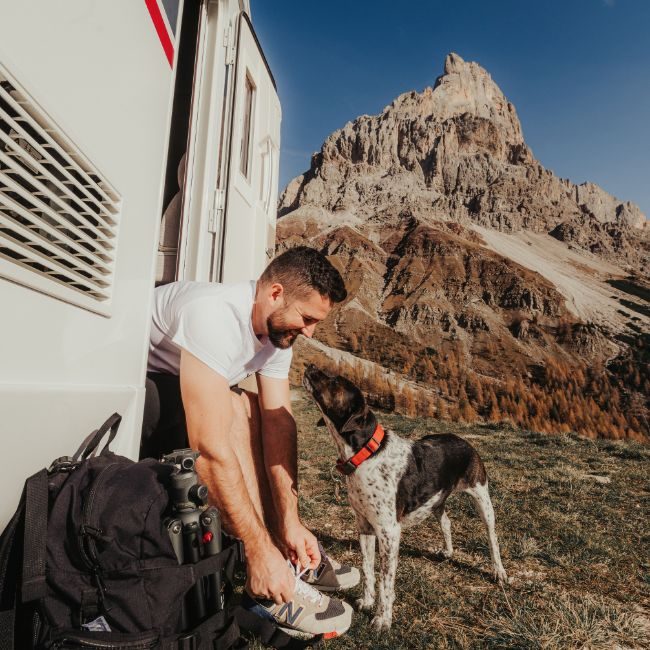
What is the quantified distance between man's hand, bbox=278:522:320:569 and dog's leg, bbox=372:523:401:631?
0.50 meters

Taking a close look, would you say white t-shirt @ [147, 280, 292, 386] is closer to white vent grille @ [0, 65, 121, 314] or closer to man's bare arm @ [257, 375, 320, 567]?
man's bare arm @ [257, 375, 320, 567]

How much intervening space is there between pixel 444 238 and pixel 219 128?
162 feet

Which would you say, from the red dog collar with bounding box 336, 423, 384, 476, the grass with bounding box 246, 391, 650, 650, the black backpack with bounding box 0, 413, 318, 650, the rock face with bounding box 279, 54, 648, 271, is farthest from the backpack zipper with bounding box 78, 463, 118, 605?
the rock face with bounding box 279, 54, 648, 271

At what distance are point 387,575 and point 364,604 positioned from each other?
225mm

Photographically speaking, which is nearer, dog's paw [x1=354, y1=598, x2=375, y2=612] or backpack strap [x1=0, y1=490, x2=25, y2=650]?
backpack strap [x1=0, y1=490, x2=25, y2=650]

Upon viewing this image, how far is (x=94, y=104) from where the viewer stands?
124 cm

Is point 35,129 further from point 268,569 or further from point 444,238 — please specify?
point 444,238

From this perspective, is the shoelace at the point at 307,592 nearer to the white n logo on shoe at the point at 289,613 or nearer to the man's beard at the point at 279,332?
the white n logo on shoe at the point at 289,613

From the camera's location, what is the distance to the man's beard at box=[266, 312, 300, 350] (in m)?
2.29

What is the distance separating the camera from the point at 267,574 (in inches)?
67.3

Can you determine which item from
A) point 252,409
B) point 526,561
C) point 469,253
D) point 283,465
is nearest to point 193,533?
point 283,465

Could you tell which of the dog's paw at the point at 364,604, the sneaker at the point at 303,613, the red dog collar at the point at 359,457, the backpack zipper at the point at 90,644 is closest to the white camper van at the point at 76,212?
the backpack zipper at the point at 90,644

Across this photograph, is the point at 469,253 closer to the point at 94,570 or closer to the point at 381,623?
the point at 381,623

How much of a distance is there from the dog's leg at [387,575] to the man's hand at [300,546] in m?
0.50
